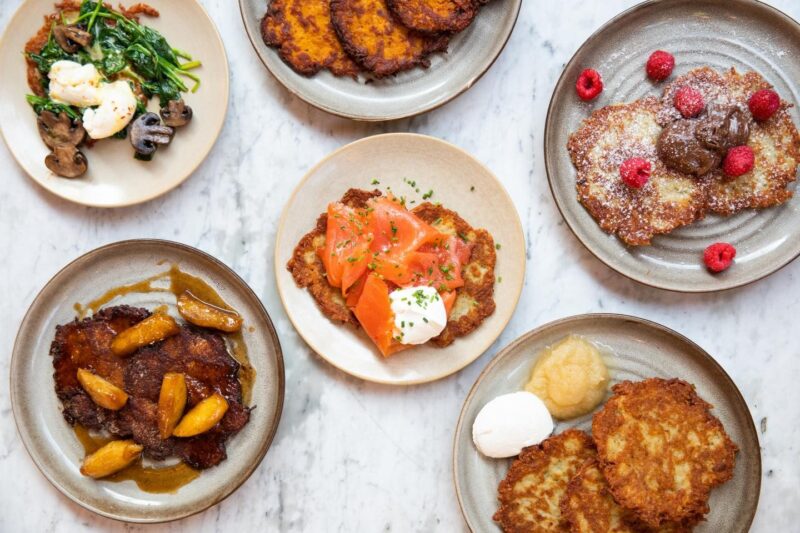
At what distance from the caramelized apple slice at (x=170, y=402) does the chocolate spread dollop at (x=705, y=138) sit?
220 centimetres

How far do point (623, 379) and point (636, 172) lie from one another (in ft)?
2.83

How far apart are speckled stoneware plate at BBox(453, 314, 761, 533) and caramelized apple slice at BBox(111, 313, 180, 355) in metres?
1.27

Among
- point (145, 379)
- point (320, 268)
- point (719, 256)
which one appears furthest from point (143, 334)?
point (719, 256)

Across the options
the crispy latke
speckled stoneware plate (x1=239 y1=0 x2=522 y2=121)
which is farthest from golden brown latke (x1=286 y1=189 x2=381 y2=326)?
the crispy latke

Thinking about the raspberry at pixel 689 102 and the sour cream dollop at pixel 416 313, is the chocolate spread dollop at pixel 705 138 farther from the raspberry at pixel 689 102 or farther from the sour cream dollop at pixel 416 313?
the sour cream dollop at pixel 416 313

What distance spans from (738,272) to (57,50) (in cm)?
300

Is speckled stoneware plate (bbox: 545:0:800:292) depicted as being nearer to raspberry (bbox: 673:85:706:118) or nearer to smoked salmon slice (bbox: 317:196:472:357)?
raspberry (bbox: 673:85:706:118)

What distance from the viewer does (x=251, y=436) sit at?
2893 mm

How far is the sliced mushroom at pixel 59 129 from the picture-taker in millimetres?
2854

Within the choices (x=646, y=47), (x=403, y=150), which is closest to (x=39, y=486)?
(x=403, y=150)

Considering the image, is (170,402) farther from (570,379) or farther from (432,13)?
(432,13)

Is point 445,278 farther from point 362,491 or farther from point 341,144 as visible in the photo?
point 362,491

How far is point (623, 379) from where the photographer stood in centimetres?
289

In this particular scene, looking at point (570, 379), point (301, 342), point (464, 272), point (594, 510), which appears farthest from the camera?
point (301, 342)
